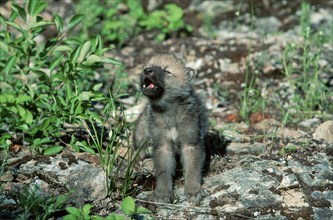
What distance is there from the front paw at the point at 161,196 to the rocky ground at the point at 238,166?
5cm

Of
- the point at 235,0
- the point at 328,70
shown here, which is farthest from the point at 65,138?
the point at 235,0

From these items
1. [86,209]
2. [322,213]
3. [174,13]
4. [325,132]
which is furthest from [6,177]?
[174,13]

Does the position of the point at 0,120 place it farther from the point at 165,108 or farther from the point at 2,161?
the point at 165,108

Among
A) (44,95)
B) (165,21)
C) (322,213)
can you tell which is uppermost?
(165,21)

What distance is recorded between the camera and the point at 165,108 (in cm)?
518

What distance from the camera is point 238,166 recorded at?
206 inches

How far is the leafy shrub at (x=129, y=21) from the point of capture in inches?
364

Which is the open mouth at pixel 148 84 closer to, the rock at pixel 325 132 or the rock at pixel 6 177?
the rock at pixel 6 177

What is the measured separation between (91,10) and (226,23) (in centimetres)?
211

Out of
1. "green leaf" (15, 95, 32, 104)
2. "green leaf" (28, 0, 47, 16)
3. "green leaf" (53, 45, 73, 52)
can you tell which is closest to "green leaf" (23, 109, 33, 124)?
"green leaf" (15, 95, 32, 104)

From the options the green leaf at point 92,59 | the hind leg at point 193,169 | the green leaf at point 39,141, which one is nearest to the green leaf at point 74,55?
the green leaf at point 92,59

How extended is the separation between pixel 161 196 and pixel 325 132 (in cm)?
203

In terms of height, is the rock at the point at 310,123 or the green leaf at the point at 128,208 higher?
the green leaf at the point at 128,208

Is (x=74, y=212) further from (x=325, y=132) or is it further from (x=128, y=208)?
Result: (x=325, y=132)
